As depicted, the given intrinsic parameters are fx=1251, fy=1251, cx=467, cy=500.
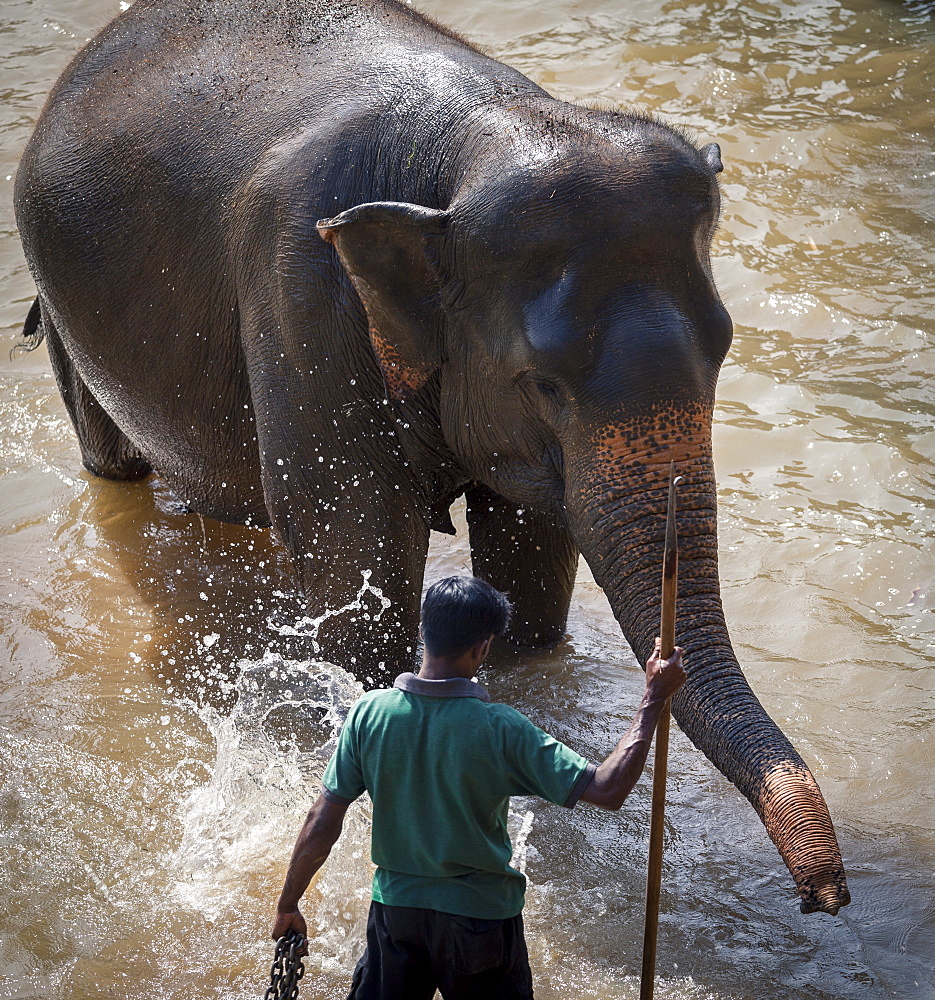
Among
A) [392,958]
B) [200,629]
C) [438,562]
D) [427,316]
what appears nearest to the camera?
[392,958]

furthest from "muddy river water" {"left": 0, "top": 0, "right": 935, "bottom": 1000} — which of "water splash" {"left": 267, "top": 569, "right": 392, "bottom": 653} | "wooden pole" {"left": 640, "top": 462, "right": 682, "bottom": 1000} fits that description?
"wooden pole" {"left": 640, "top": 462, "right": 682, "bottom": 1000}

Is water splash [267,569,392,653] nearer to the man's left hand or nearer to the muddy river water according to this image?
the muddy river water

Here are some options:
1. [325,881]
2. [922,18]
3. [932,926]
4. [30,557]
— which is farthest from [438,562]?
[922,18]

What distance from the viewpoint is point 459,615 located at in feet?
7.35

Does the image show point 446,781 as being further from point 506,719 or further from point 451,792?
point 506,719

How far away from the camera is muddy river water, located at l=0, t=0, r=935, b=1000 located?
3.32m

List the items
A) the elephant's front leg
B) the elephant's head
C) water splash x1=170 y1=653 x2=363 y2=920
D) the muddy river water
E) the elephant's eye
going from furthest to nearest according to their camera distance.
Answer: the elephant's front leg < water splash x1=170 y1=653 x2=363 y2=920 < the muddy river water < the elephant's eye < the elephant's head

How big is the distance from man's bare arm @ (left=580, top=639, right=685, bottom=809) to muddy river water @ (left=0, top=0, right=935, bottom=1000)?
1.19 m

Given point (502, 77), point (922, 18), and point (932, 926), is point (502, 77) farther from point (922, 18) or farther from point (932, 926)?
point (922, 18)

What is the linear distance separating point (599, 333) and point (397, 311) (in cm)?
58

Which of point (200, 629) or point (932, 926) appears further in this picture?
point (200, 629)

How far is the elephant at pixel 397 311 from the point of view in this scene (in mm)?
2881

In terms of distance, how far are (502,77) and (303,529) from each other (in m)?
1.43

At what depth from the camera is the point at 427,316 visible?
3248mm
